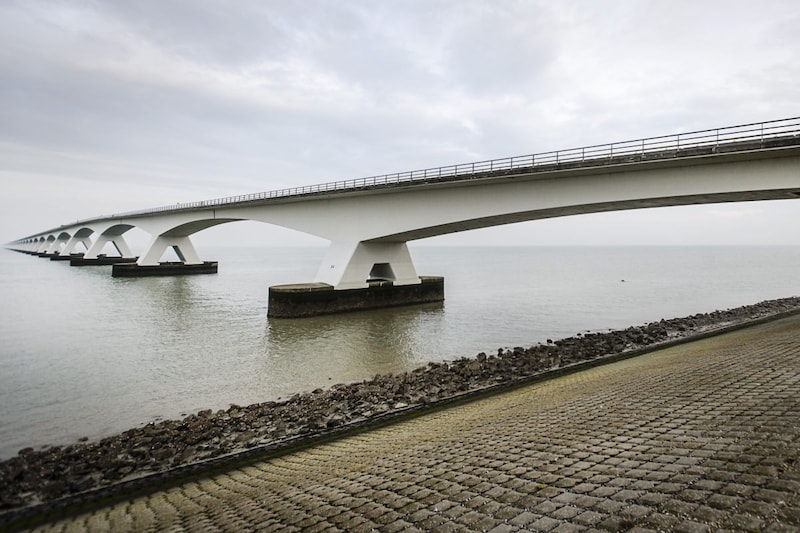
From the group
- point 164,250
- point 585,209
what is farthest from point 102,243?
point 585,209

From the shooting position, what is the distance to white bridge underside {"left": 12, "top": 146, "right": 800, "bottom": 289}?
16.7 m

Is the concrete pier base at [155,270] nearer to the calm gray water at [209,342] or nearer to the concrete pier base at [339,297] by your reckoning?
the calm gray water at [209,342]

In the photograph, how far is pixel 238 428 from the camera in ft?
29.8

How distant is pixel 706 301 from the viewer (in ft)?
106

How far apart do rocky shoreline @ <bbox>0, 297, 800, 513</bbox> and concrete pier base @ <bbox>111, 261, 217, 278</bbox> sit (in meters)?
47.0

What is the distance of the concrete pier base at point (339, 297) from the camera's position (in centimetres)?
2462

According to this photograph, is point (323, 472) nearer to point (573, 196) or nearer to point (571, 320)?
point (573, 196)

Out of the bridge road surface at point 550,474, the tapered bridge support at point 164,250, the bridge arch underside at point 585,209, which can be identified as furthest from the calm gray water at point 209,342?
the tapered bridge support at point 164,250

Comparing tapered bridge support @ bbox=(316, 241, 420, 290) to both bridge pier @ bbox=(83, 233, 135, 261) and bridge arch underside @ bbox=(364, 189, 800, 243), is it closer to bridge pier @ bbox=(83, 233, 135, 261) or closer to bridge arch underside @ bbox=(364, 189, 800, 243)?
bridge arch underside @ bbox=(364, 189, 800, 243)

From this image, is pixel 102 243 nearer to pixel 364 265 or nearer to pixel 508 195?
pixel 364 265

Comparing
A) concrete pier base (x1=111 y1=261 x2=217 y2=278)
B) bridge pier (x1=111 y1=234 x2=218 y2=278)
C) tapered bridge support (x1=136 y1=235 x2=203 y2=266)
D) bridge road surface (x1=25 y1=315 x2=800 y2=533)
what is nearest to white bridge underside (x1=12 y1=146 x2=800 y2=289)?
bridge road surface (x1=25 y1=315 x2=800 y2=533)

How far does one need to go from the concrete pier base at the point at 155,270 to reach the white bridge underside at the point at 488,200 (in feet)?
58.3

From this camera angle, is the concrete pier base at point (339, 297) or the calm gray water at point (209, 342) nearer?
the calm gray water at point (209, 342)

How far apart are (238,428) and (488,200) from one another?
17.4 meters
